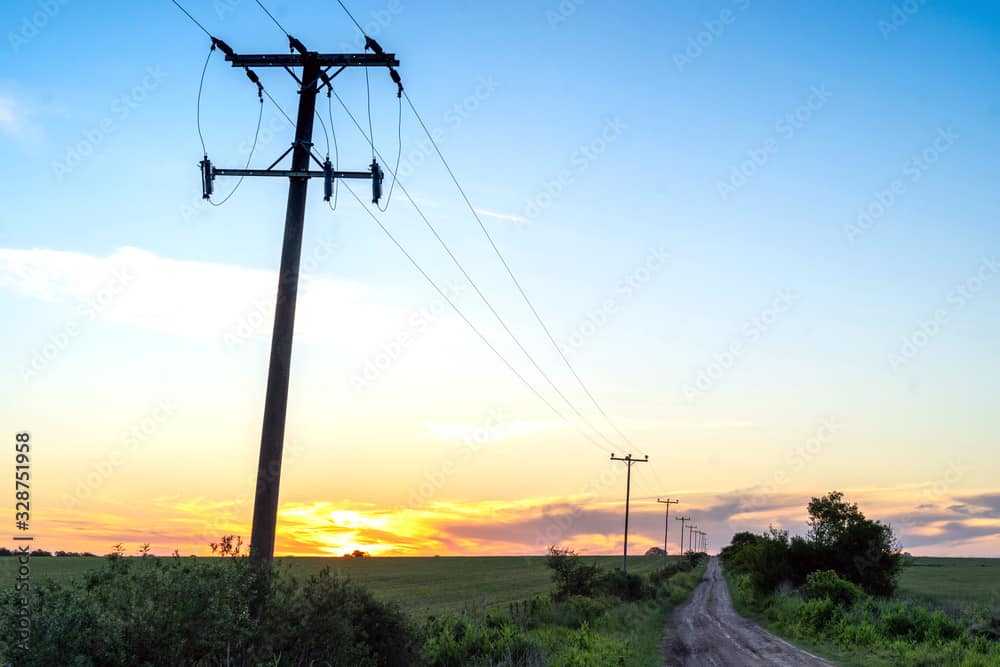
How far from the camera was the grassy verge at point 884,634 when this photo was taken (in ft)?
74.7

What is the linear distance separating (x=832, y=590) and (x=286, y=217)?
3496 cm

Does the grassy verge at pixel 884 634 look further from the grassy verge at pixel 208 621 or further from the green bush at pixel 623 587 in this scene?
the green bush at pixel 623 587

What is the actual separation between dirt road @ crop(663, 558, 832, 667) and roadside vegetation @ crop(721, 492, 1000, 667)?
1.27 metres

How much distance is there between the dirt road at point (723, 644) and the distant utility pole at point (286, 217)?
649 inches

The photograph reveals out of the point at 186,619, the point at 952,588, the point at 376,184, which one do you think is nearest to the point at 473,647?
the point at 186,619

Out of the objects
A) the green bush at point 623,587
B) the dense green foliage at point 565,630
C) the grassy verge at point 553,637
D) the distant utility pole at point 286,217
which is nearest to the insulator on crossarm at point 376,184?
the distant utility pole at point 286,217

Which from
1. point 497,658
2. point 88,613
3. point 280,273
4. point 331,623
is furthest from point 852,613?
point 88,613

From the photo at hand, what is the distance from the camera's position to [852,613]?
3173cm

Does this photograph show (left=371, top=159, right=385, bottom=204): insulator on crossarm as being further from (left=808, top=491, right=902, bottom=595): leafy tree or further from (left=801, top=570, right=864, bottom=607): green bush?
(left=808, top=491, right=902, bottom=595): leafy tree

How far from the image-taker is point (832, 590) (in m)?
37.6

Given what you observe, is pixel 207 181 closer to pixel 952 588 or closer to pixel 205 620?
pixel 205 620

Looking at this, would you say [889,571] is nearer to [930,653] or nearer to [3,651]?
[930,653]

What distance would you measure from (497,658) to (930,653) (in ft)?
45.7

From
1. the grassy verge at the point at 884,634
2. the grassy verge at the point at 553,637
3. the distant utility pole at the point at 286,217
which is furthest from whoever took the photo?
the grassy verge at the point at 884,634
